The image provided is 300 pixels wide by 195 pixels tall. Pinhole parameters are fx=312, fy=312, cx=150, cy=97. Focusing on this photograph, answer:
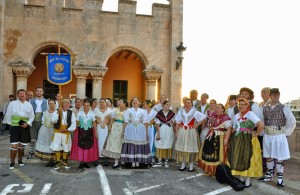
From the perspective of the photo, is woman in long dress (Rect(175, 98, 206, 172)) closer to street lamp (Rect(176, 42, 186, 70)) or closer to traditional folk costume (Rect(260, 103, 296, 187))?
traditional folk costume (Rect(260, 103, 296, 187))

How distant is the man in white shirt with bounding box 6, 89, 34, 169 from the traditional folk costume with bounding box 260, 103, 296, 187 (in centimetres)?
580

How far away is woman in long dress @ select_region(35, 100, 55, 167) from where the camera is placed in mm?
8371

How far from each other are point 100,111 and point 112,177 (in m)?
2.05

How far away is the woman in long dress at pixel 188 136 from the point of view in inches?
310

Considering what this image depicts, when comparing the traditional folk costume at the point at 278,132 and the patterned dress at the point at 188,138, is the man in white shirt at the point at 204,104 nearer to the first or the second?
the patterned dress at the point at 188,138

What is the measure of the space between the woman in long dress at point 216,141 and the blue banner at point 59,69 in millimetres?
4116

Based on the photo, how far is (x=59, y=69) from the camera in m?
8.66

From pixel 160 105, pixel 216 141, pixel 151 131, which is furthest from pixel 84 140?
pixel 216 141

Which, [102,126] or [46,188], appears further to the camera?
[102,126]

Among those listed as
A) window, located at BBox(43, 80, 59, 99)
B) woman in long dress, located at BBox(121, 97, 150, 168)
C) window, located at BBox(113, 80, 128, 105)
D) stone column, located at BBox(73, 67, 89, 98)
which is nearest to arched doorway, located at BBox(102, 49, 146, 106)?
window, located at BBox(113, 80, 128, 105)

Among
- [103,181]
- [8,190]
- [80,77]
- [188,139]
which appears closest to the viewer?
[8,190]

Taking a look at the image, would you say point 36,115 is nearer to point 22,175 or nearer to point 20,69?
point 22,175

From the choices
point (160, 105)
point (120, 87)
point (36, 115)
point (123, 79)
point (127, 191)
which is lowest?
point (127, 191)

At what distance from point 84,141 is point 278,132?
4648 millimetres
